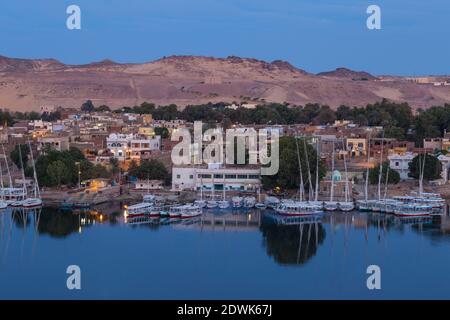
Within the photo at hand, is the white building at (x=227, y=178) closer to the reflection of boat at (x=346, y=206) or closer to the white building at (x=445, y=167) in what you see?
the reflection of boat at (x=346, y=206)

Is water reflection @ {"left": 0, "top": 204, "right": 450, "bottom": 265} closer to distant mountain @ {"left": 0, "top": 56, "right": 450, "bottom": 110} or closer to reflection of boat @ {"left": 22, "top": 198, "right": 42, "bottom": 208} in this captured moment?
reflection of boat @ {"left": 22, "top": 198, "right": 42, "bottom": 208}

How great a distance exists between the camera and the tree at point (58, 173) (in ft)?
52.0

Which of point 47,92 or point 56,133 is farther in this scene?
point 47,92

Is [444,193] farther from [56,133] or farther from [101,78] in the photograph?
[101,78]

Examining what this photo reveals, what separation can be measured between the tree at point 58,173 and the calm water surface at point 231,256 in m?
1.45

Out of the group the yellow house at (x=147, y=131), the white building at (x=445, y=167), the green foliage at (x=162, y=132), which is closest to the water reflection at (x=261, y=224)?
the white building at (x=445, y=167)

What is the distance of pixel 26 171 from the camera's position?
16.9m

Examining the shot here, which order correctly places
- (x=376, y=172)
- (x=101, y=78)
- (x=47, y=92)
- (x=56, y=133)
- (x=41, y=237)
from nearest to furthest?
1. (x=41, y=237)
2. (x=376, y=172)
3. (x=56, y=133)
4. (x=47, y=92)
5. (x=101, y=78)

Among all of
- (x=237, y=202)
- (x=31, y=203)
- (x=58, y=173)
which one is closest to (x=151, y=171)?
(x=58, y=173)

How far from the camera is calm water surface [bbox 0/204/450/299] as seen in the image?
949cm

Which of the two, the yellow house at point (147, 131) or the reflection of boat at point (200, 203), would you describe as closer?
the reflection of boat at point (200, 203)

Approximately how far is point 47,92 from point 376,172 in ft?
96.5
